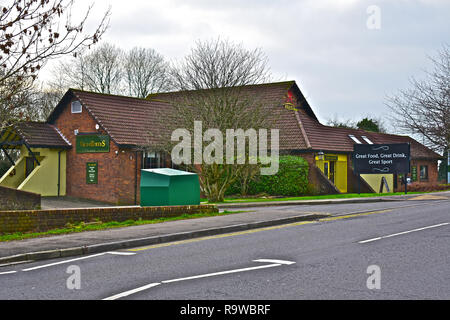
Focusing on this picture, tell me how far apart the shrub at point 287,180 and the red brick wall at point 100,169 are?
7220 mm

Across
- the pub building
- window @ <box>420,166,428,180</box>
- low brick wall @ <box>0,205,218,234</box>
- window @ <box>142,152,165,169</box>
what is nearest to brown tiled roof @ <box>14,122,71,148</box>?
the pub building

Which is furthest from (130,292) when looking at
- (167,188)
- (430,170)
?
(430,170)

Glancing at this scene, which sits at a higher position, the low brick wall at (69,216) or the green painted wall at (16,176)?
the green painted wall at (16,176)

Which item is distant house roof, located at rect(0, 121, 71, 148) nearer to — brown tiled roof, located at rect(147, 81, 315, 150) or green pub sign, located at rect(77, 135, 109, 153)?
green pub sign, located at rect(77, 135, 109, 153)

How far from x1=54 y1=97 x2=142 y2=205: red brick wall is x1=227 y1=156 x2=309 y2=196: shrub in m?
7.22

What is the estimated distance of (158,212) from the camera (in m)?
16.1

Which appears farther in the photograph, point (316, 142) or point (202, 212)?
point (316, 142)

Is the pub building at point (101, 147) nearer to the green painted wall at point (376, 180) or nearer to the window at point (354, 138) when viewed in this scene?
the green painted wall at point (376, 180)

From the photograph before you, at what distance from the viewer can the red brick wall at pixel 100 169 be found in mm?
28422

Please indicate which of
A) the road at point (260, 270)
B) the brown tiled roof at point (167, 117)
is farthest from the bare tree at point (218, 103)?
the road at point (260, 270)

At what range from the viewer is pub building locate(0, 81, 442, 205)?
94.0 feet

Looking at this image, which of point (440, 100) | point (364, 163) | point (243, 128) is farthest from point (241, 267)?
point (440, 100)
